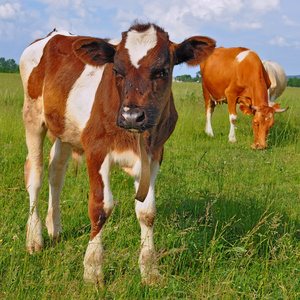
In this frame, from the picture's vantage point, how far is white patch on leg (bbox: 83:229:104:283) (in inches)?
119

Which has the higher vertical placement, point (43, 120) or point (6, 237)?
point (43, 120)

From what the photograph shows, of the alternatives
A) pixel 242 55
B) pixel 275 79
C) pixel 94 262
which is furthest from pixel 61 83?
pixel 275 79

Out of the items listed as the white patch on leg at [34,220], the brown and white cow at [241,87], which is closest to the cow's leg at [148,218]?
the white patch on leg at [34,220]

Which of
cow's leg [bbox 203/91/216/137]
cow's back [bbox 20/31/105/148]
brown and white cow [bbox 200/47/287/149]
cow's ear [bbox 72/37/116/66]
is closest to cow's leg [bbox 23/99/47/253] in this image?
cow's back [bbox 20/31/105/148]

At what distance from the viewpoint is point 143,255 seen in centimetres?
336

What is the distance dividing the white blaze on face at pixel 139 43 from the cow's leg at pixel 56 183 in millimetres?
1786

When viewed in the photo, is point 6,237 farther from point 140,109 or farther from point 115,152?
point 140,109

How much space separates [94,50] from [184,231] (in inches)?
74.2

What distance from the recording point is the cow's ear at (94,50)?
3.33 metres

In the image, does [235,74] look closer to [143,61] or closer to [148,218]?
[148,218]

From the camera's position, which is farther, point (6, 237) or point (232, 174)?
point (232, 174)

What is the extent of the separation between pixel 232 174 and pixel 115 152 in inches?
129

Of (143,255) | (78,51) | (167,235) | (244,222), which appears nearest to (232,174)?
(244,222)

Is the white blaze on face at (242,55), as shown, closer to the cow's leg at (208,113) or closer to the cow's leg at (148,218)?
the cow's leg at (208,113)
